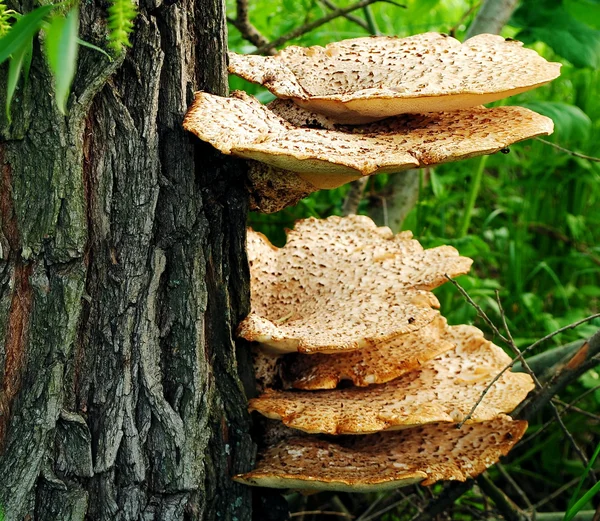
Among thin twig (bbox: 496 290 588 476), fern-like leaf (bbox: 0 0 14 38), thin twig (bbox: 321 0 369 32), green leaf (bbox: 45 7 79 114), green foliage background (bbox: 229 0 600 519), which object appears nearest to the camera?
green leaf (bbox: 45 7 79 114)

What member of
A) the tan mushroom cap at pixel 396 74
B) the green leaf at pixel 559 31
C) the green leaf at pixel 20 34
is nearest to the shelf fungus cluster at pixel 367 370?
the tan mushroom cap at pixel 396 74

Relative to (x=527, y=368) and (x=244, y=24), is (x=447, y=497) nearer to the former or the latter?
(x=527, y=368)

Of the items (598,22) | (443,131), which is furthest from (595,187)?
(443,131)

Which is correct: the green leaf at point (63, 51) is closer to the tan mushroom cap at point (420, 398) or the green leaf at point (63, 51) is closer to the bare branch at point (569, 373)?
the tan mushroom cap at point (420, 398)

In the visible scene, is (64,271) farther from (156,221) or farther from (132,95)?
(132,95)

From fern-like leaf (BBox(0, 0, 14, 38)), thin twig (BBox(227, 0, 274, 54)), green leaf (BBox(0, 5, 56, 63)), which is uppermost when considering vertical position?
green leaf (BBox(0, 5, 56, 63))

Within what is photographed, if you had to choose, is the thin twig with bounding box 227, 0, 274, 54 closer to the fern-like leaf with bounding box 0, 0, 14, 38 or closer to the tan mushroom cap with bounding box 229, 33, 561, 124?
the tan mushroom cap with bounding box 229, 33, 561, 124

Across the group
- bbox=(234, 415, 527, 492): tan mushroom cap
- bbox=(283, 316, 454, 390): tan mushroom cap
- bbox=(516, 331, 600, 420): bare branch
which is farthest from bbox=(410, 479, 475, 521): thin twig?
bbox=(283, 316, 454, 390): tan mushroom cap
